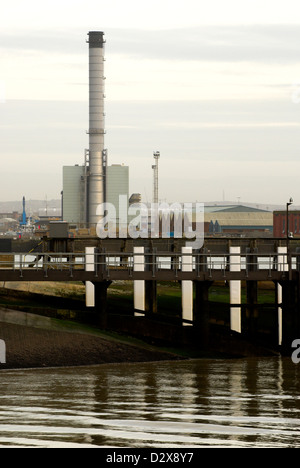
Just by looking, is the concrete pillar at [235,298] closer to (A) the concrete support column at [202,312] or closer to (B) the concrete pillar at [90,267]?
(A) the concrete support column at [202,312]

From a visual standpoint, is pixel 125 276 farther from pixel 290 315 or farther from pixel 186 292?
pixel 290 315

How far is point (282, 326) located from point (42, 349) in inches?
494

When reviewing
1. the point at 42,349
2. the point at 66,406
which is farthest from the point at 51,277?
the point at 66,406

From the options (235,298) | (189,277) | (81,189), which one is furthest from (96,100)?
(189,277)

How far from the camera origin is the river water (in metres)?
19.2

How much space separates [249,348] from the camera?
119 ft

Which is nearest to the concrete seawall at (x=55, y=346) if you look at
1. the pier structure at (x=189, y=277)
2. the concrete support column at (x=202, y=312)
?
the pier structure at (x=189, y=277)

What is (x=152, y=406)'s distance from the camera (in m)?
23.4

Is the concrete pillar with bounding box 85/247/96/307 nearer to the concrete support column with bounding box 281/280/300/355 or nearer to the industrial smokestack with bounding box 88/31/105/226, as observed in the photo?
the concrete support column with bounding box 281/280/300/355

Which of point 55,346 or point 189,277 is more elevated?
point 189,277

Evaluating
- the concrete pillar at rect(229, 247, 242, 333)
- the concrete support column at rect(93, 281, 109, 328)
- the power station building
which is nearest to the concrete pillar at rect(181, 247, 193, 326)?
the concrete pillar at rect(229, 247, 242, 333)

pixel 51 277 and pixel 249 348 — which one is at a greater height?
pixel 51 277

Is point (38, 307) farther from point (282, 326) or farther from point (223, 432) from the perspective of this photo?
point (223, 432)

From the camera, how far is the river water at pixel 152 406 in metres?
19.2
